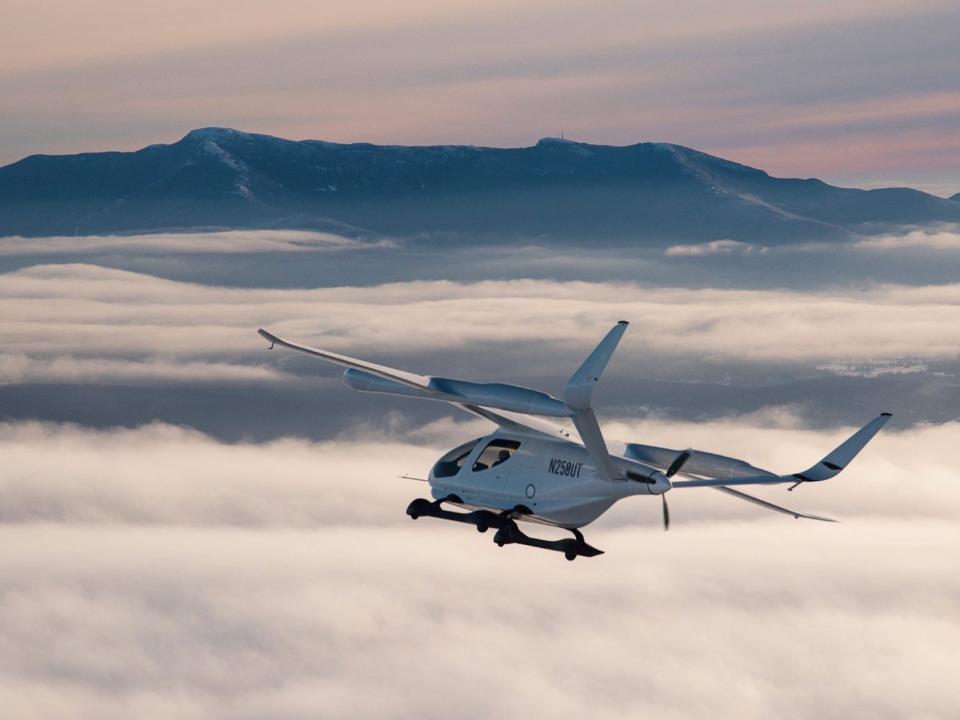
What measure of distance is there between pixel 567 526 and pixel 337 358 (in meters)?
12.7

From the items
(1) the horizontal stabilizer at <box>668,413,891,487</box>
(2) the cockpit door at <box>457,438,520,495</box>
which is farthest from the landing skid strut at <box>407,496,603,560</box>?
(1) the horizontal stabilizer at <box>668,413,891,487</box>

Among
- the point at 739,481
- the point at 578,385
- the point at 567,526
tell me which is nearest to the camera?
the point at 578,385

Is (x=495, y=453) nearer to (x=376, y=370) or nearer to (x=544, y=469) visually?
(x=544, y=469)

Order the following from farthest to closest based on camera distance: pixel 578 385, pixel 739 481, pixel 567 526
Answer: pixel 567 526 < pixel 739 481 < pixel 578 385

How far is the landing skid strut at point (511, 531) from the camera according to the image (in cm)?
6594

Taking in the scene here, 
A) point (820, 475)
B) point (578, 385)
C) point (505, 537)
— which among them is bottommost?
point (505, 537)

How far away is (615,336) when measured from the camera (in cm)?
5569

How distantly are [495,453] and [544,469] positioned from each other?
3.04m

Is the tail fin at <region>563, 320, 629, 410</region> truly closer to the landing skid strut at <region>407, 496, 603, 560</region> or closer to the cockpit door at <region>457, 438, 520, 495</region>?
the landing skid strut at <region>407, 496, 603, 560</region>

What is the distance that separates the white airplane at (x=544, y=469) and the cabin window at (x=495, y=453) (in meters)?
0.05

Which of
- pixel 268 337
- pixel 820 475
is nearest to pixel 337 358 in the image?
pixel 268 337

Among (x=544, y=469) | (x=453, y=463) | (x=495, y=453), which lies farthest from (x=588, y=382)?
(x=453, y=463)

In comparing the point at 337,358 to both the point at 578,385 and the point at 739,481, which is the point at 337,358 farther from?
the point at 739,481

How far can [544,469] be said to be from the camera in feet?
218
